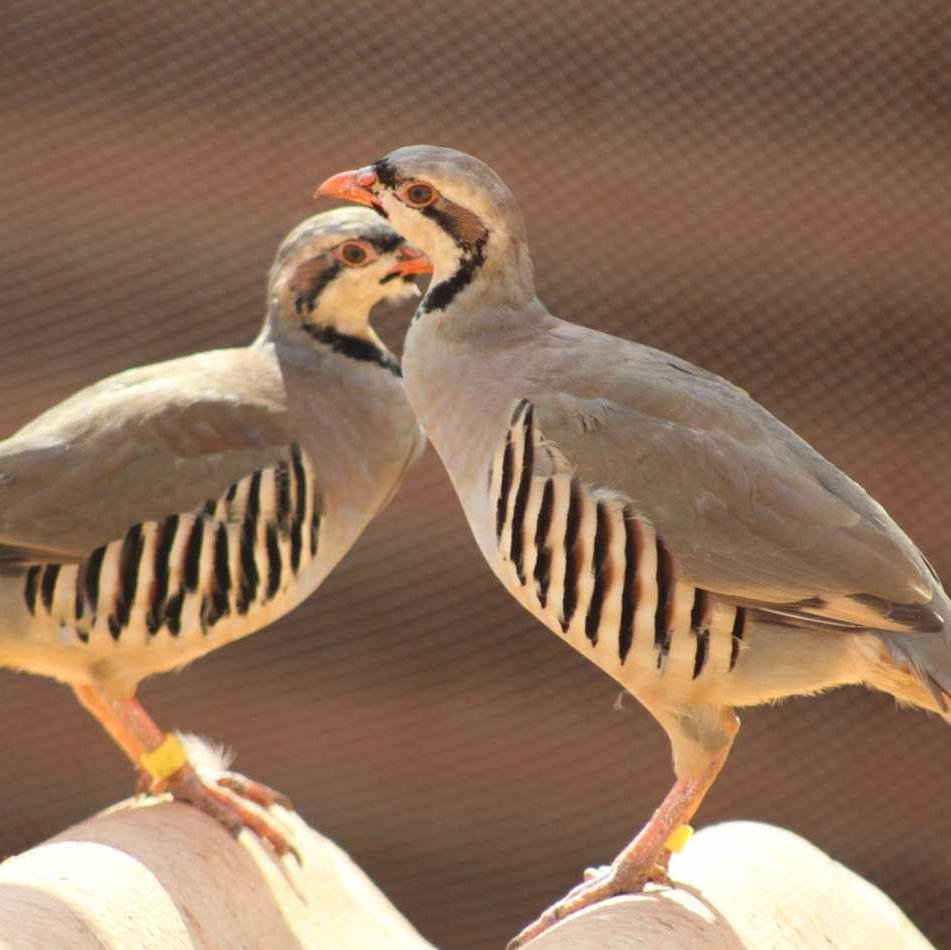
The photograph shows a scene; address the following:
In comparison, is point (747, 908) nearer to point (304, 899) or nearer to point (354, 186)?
point (304, 899)

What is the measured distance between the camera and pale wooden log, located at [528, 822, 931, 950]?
2.67 metres

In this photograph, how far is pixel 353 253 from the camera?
12.2 feet

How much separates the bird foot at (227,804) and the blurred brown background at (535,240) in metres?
1.50

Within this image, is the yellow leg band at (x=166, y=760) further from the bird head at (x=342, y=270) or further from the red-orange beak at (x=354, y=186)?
the red-orange beak at (x=354, y=186)

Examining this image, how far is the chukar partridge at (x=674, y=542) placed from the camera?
2.86 meters

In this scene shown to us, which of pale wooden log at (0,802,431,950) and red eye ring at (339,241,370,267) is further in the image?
red eye ring at (339,241,370,267)

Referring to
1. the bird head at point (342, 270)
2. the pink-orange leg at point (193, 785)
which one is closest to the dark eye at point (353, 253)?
the bird head at point (342, 270)

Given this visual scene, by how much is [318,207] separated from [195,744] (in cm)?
165

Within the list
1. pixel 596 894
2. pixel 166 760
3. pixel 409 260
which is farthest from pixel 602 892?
pixel 409 260

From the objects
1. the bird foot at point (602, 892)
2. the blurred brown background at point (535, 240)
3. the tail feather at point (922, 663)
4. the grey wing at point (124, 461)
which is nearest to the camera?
the tail feather at point (922, 663)

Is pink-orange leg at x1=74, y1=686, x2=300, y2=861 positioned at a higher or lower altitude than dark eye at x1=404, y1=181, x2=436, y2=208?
lower

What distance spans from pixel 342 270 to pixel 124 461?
0.63 metres

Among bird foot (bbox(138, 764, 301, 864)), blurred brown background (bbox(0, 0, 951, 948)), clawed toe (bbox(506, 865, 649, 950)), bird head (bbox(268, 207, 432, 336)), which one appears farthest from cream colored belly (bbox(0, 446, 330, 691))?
blurred brown background (bbox(0, 0, 951, 948))

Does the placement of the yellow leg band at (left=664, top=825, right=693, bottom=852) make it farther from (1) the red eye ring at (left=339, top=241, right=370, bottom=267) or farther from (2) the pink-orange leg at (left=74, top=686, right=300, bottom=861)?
(1) the red eye ring at (left=339, top=241, right=370, bottom=267)
